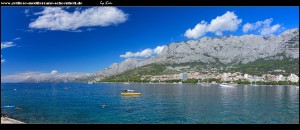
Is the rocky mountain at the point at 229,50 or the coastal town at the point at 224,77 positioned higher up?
the rocky mountain at the point at 229,50

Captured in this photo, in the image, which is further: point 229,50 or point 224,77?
point 229,50

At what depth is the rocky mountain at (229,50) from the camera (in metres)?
174

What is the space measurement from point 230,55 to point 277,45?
27415 mm

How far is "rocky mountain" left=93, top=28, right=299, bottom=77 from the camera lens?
173500mm

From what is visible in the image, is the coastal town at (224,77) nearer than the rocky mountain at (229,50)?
Yes

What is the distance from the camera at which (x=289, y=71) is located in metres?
139

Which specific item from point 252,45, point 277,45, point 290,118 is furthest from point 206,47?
point 290,118

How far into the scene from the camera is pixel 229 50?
187 m

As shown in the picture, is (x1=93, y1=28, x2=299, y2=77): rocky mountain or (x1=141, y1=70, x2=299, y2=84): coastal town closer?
(x1=141, y1=70, x2=299, y2=84): coastal town

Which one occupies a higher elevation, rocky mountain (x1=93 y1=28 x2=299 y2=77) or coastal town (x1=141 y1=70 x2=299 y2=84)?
rocky mountain (x1=93 y1=28 x2=299 y2=77)
